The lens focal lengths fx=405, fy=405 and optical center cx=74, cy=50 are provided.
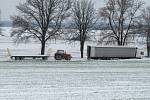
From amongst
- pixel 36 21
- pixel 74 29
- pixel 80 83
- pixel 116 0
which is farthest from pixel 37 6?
pixel 80 83

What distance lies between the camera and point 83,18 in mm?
66250

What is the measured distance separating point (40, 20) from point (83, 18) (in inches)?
369

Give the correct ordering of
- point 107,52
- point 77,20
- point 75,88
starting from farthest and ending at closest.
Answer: point 77,20, point 107,52, point 75,88

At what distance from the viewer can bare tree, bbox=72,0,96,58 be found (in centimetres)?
6366

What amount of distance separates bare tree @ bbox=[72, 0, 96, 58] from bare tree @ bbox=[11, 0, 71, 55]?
4.45m

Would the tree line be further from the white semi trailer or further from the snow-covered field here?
the snow-covered field

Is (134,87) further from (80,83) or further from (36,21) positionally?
(36,21)

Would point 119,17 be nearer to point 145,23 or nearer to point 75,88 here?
point 145,23

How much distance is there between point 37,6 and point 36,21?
222cm

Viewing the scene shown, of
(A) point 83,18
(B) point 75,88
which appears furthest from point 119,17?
(B) point 75,88

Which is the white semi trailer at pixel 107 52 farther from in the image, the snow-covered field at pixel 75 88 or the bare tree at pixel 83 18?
the snow-covered field at pixel 75 88

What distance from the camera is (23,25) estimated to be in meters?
57.4

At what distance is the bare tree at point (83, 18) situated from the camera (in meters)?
63.7

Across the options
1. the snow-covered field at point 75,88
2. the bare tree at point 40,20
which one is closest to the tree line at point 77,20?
the bare tree at point 40,20
